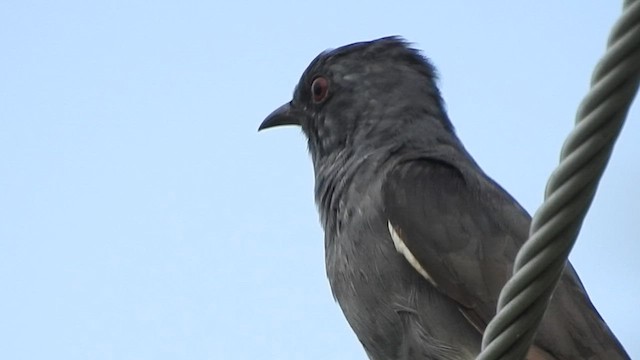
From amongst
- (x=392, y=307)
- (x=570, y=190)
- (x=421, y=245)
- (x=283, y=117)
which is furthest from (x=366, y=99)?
(x=570, y=190)

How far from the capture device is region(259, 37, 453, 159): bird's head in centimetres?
684

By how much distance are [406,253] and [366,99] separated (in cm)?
192

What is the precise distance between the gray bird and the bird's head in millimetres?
19

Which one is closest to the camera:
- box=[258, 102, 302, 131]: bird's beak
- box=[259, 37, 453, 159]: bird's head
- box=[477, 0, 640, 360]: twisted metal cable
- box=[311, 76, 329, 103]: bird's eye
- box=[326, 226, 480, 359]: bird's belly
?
box=[477, 0, 640, 360]: twisted metal cable

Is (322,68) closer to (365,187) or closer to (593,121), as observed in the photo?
(365,187)

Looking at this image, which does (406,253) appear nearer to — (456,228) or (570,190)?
(456,228)

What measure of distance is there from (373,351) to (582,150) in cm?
341

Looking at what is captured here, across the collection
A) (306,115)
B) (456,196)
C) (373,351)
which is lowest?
(373,351)

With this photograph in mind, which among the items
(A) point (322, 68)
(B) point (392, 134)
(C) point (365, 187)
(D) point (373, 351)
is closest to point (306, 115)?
(A) point (322, 68)

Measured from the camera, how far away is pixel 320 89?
742cm

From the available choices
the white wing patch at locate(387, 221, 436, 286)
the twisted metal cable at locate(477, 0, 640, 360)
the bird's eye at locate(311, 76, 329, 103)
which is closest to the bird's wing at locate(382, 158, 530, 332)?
the white wing patch at locate(387, 221, 436, 286)

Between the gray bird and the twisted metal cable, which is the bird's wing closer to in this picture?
the gray bird

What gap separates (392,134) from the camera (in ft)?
21.9

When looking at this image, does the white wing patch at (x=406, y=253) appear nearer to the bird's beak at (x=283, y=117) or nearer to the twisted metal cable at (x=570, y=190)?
the bird's beak at (x=283, y=117)
